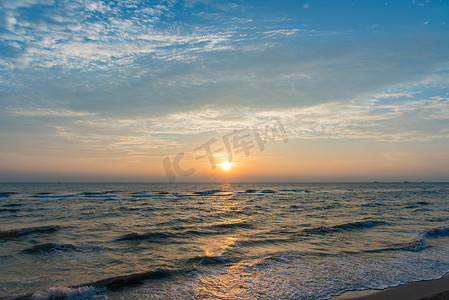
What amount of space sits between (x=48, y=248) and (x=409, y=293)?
53.8ft

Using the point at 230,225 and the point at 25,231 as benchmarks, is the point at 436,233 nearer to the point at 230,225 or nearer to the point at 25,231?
the point at 230,225

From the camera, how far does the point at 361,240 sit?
55.8 ft

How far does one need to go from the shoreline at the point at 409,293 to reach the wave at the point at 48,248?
1324cm

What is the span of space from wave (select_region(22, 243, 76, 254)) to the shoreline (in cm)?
1324

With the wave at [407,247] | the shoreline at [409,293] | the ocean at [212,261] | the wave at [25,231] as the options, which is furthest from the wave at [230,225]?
the shoreline at [409,293]

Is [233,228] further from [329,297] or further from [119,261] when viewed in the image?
[329,297]

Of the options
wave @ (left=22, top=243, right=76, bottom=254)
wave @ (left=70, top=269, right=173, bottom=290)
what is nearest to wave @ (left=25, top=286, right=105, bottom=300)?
wave @ (left=70, top=269, right=173, bottom=290)

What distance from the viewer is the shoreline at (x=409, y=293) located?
346 inches

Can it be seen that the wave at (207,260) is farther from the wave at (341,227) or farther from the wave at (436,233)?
the wave at (436,233)

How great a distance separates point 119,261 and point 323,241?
11853mm

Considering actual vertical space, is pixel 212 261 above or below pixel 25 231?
below

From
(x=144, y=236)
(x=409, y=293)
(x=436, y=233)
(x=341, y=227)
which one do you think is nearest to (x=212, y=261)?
(x=144, y=236)

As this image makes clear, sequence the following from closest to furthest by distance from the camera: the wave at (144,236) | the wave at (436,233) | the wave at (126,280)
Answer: the wave at (126,280), the wave at (144,236), the wave at (436,233)

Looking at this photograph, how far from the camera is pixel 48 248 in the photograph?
555 inches
